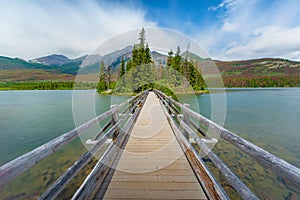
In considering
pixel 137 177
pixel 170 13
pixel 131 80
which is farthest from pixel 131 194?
pixel 131 80

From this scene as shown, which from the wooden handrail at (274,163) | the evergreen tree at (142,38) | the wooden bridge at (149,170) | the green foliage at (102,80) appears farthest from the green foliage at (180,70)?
the wooden handrail at (274,163)

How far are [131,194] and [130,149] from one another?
1.38 metres

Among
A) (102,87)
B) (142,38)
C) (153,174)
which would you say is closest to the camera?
(153,174)

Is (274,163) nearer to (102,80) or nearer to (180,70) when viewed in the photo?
(180,70)

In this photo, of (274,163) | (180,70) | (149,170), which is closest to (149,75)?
(180,70)

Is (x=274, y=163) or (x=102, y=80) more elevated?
(x=102, y=80)

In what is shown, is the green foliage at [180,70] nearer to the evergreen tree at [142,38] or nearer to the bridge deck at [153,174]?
the evergreen tree at [142,38]

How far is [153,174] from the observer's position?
235 cm

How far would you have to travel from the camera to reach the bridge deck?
6.34 feet

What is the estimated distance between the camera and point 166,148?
334 cm

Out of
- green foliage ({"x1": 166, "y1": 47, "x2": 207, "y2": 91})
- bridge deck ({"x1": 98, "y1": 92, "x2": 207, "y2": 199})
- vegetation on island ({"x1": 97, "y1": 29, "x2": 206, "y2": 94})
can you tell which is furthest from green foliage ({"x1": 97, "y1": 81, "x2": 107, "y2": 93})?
bridge deck ({"x1": 98, "y1": 92, "x2": 207, "y2": 199})

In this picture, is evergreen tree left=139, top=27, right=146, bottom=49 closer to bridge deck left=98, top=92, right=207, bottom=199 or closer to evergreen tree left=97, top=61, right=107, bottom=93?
evergreen tree left=97, top=61, right=107, bottom=93

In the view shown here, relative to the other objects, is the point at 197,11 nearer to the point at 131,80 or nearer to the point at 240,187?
the point at 131,80

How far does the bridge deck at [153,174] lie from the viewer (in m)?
1.93
